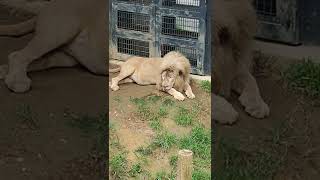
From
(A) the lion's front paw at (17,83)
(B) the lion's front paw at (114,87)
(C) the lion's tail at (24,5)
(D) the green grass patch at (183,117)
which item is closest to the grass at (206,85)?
(D) the green grass patch at (183,117)

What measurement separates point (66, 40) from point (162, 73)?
0.84 metres

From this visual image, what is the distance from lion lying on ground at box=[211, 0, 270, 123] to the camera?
5429 millimetres

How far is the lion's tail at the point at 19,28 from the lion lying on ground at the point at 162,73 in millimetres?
945

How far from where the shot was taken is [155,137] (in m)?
4.73

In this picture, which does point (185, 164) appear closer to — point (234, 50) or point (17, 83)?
point (17, 83)

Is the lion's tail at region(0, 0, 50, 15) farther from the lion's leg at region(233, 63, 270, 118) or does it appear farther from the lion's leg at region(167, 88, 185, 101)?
the lion's leg at region(233, 63, 270, 118)

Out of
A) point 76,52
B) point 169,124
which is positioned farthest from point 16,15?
point 169,124

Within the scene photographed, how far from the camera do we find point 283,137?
4.93m

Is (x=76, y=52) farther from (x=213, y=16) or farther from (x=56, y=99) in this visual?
(x=213, y=16)

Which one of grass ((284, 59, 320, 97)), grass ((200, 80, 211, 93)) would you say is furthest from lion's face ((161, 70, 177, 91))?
grass ((284, 59, 320, 97))

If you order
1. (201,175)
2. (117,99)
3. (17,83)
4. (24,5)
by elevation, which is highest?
(24,5)

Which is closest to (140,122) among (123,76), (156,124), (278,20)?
(156,124)

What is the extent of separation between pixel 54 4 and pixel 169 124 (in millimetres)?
1397

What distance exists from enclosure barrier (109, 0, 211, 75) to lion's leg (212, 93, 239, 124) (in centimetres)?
52
